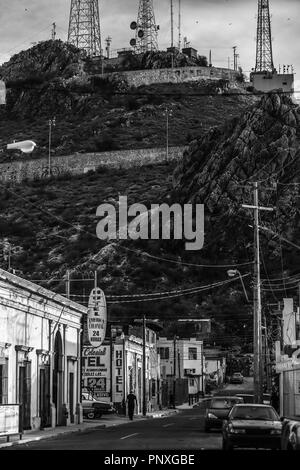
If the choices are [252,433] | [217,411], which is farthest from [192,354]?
[252,433]

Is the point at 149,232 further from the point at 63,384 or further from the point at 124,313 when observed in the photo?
the point at 63,384

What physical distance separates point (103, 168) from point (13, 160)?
18.2 m

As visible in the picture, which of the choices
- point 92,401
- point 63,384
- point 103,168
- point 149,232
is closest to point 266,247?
point 149,232

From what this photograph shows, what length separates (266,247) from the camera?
111 metres

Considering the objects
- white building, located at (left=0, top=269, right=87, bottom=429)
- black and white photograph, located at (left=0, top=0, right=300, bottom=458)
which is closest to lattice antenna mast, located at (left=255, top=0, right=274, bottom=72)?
black and white photograph, located at (left=0, top=0, right=300, bottom=458)

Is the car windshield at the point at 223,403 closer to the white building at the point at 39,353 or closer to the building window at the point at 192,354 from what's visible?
the white building at the point at 39,353

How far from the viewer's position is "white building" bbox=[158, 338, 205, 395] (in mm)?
113375

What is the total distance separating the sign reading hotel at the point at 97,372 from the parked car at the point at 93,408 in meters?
6.87

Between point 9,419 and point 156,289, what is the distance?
285 ft

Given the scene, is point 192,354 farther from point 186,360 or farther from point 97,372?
point 97,372

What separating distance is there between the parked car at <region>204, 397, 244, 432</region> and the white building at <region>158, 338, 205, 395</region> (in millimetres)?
67639

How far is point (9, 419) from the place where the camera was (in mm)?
34562

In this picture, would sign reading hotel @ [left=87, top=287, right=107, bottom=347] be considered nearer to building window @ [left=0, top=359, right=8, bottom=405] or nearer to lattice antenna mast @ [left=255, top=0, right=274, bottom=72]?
building window @ [left=0, top=359, right=8, bottom=405]
